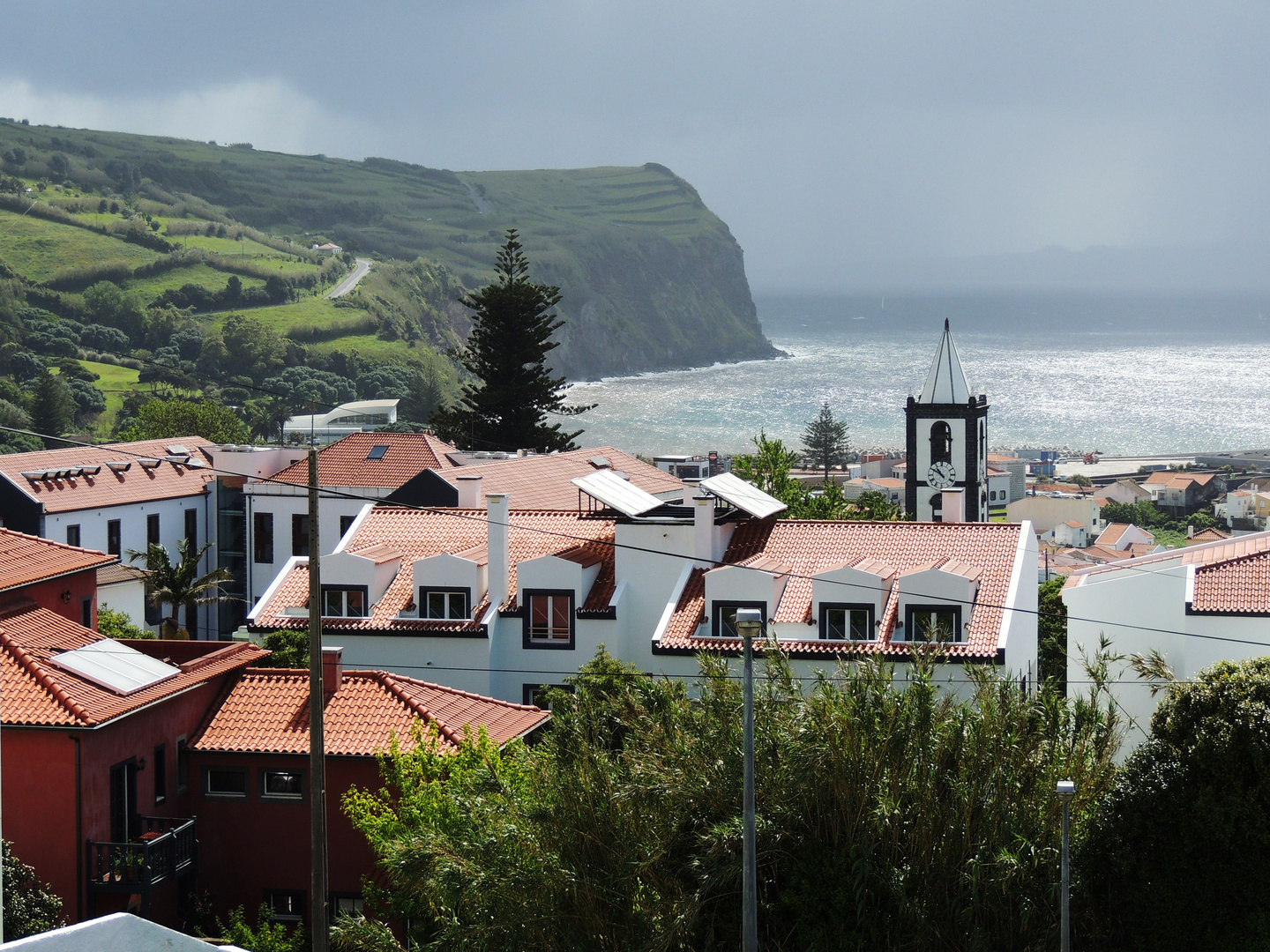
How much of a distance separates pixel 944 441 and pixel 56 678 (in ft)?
110

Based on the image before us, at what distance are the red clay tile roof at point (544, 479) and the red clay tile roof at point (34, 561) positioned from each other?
1196cm

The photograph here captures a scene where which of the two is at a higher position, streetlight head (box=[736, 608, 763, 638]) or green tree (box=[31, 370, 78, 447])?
green tree (box=[31, 370, 78, 447])

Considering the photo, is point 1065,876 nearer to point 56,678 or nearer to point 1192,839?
point 1192,839

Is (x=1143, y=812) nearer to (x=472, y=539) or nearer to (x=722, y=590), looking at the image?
(x=722, y=590)

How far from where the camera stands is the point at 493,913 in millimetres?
15656

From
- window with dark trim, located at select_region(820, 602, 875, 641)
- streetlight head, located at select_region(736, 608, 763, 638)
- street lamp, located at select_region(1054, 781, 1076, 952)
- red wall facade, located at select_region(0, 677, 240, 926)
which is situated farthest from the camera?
window with dark trim, located at select_region(820, 602, 875, 641)

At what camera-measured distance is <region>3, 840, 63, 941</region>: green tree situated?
17.4m

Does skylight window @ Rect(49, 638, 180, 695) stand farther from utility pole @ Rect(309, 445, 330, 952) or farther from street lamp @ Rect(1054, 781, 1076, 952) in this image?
street lamp @ Rect(1054, 781, 1076, 952)

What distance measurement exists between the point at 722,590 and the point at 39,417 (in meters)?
97.6

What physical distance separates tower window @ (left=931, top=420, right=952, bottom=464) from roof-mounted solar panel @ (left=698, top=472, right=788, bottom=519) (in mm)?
19639

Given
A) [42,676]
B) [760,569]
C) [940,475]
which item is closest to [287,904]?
[42,676]

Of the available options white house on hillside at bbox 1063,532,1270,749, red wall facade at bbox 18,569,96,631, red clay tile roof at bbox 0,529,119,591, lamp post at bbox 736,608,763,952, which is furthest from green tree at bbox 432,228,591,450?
lamp post at bbox 736,608,763,952

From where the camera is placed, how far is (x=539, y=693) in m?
25.9

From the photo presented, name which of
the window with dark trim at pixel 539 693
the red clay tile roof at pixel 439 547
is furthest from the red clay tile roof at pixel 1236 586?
the window with dark trim at pixel 539 693
